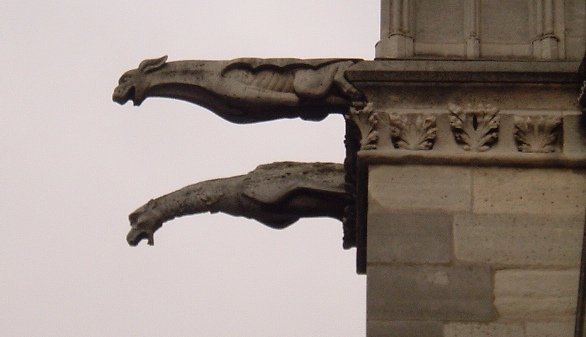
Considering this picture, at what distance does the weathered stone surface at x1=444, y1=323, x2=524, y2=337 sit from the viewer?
12836 millimetres

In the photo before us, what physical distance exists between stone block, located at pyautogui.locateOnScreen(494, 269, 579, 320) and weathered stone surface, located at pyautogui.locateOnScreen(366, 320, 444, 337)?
39cm

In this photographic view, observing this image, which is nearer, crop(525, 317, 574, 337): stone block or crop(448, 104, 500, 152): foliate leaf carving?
crop(525, 317, 574, 337): stone block

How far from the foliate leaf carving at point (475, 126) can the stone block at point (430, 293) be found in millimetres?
809

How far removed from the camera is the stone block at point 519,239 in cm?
1309

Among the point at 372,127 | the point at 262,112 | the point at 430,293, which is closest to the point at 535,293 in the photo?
the point at 430,293

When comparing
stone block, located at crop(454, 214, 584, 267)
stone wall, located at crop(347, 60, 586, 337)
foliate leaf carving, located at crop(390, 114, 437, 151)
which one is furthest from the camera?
foliate leaf carving, located at crop(390, 114, 437, 151)

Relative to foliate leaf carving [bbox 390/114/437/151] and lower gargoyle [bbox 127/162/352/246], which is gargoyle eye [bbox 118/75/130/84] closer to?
lower gargoyle [bbox 127/162/352/246]

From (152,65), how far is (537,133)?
2584 millimetres

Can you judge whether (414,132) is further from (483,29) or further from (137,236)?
(137,236)

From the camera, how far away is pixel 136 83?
14.5 metres

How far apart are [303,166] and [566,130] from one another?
213cm

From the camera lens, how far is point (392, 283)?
1304 cm

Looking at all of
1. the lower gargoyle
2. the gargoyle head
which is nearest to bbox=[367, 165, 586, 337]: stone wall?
the lower gargoyle

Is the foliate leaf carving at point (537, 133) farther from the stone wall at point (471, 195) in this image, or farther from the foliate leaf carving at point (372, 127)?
the foliate leaf carving at point (372, 127)
